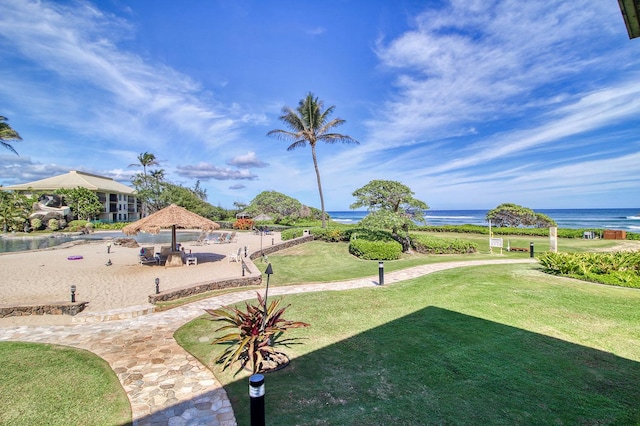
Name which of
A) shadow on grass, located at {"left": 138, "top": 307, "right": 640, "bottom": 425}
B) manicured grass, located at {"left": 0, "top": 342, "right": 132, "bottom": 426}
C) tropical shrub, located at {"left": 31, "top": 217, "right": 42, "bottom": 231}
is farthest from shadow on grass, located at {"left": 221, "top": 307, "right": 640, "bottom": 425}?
tropical shrub, located at {"left": 31, "top": 217, "right": 42, "bottom": 231}

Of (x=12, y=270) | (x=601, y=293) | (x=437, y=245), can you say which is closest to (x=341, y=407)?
(x=601, y=293)

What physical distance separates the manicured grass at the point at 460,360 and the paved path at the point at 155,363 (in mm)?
297

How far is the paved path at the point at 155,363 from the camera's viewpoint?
152 inches

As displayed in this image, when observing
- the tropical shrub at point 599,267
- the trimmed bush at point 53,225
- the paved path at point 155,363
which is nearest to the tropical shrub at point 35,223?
the trimmed bush at point 53,225

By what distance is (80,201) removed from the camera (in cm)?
4281

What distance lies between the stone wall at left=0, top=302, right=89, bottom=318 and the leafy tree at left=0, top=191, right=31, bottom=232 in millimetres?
38789

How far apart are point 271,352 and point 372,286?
19.8ft

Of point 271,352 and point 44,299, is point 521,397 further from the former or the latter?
point 44,299

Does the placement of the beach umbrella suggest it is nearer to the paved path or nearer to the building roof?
the paved path

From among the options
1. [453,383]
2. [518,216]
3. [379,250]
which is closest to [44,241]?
[379,250]

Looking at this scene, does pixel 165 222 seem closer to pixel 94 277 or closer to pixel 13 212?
pixel 94 277

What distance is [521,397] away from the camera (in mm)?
4023

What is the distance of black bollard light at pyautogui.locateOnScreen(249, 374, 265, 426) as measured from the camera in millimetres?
2828

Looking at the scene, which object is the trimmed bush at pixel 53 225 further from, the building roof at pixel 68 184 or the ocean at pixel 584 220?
the ocean at pixel 584 220
